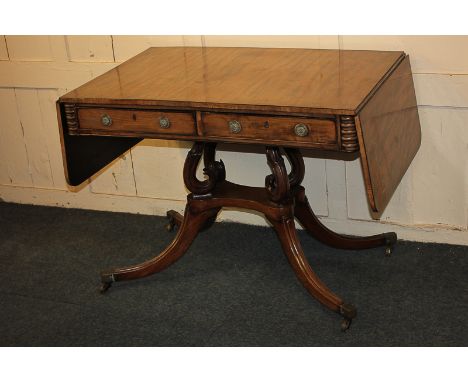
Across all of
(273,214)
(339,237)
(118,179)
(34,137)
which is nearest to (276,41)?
(273,214)

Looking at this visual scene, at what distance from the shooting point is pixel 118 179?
12.4ft

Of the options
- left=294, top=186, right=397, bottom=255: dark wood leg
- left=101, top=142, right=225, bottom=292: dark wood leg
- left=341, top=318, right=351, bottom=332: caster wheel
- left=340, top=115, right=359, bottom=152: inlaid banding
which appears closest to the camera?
left=340, top=115, right=359, bottom=152: inlaid banding

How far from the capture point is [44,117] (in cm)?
379

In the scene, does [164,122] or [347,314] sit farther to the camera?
[347,314]

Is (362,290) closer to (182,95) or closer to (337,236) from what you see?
(337,236)

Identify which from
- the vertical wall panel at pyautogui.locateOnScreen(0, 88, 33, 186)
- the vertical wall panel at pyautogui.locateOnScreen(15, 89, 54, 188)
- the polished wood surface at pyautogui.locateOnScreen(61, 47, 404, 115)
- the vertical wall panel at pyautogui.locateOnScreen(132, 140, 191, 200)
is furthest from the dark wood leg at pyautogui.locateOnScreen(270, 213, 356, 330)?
the vertical wall panel at pyautogui.locateOnScreen(0, 88, 33, 186)

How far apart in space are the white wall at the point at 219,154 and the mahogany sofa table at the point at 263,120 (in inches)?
3.3

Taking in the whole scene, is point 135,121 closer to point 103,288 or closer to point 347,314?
point 103,288

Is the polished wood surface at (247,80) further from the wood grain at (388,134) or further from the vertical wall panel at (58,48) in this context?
the vertical wall panel at (58,48)

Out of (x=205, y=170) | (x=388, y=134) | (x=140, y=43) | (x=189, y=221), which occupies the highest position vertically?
(x=140, y=43)

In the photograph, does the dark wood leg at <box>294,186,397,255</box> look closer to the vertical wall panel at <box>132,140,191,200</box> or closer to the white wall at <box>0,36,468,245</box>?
the white wall at <box>0,36,468,245</box>

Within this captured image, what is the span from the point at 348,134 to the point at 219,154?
1096mm

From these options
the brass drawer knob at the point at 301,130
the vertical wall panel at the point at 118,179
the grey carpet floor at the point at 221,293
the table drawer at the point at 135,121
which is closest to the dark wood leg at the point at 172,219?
the grey carpet floor at the point at 221,293

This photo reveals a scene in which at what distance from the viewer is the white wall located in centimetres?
306
